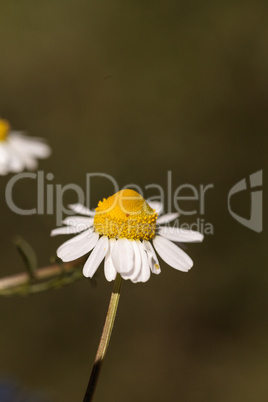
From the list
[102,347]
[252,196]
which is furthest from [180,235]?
[252,196]

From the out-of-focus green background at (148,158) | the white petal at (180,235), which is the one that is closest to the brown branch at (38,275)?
the white petal at (180,235)

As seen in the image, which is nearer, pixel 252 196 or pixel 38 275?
pixel 38 275

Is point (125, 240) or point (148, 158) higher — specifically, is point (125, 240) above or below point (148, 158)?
below

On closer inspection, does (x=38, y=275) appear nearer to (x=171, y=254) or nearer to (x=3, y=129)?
(x=171, y=254)

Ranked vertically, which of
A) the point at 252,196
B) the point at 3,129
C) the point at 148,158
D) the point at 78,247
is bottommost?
the point at 78,247

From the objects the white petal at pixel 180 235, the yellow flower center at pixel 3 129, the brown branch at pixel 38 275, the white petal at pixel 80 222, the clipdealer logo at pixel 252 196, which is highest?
the yellow flower center at pixel 3 129

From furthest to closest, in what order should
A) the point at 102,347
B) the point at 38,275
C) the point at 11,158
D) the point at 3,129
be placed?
the point at 3,129
the point at 11,158
the point at 38,275
the point at 102,347

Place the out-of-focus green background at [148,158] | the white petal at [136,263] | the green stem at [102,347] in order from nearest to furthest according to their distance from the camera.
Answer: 1. the green stem at [102,347]
2. the white petal at [136,263]
3. the out-of-focus green background at [148,158]

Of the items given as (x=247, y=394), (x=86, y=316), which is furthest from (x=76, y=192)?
(x=247, y=394)

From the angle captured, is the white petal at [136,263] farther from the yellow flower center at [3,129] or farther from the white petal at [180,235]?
the yellow flower center at [3,129]
